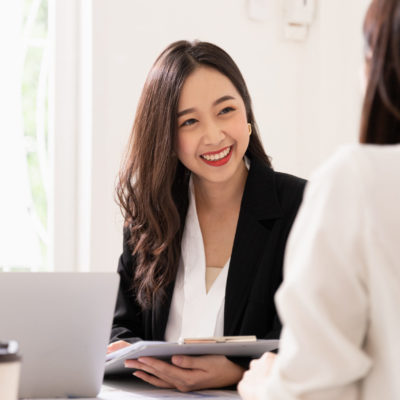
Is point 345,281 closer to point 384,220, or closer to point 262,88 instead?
point 384,220

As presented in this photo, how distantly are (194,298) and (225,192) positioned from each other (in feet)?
1.17

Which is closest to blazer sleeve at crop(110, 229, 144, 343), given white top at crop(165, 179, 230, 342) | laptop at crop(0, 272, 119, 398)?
white top at crop(165, 179, 230, 342)

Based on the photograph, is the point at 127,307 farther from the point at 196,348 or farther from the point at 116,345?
the point at 196,348

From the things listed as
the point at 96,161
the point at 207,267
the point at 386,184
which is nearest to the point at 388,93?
the point at 386,184

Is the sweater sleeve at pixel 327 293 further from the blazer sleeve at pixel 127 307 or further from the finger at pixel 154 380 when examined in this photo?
the blazer sleeve at pixel 127 307

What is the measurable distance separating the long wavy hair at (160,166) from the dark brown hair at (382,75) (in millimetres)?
1305

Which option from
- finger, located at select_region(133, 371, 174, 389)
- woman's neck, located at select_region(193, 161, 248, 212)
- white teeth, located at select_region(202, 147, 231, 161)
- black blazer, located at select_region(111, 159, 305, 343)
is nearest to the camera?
finger, located at select_region(133, 371, 174, 389)

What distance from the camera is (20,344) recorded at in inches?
55.9

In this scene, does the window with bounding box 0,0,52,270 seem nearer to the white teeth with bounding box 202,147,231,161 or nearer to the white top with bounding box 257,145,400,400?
the white teeth with bounding box 202,147,231,161

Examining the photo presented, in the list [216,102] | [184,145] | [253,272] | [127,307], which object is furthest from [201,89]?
[127,307]

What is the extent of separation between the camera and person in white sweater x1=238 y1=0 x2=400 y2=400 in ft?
2.53

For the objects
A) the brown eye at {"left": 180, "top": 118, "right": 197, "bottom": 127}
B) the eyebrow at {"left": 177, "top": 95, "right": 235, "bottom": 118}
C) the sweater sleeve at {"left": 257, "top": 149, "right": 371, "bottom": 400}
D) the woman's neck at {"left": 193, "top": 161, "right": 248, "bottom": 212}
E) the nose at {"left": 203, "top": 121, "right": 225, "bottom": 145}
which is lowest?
the woman's neck at {"left": 193, "top": 161, "right": 248, "bottom": 212}

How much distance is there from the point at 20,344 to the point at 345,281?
84 cm

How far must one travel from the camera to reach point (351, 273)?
30.6 inches
